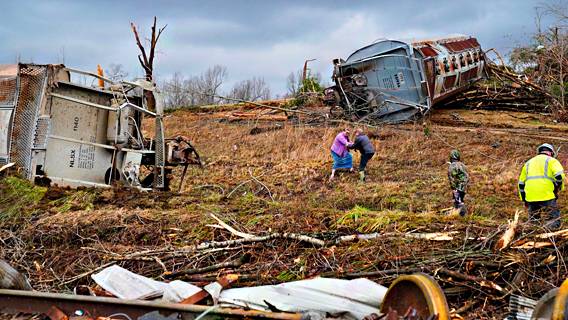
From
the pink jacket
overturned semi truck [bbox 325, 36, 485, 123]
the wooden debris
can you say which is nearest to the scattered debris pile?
overturned semi truck [bbox 325, 36, 485, 123]

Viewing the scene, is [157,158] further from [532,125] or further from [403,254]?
[532,125]

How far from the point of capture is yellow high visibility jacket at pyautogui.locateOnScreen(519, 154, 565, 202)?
26.4 feet

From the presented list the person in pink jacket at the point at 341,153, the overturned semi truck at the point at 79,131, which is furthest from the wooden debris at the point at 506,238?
the person in pink jacket at the point at 341,153

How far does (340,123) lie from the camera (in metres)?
20.3

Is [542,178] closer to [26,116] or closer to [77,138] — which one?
[77,138]

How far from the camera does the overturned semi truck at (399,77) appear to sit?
18859 mm

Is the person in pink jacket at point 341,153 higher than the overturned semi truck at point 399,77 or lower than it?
lower

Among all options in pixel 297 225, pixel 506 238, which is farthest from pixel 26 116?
pixel 506 238

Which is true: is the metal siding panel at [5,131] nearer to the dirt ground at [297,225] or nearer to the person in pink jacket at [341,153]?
the dirt ground at [297,225]

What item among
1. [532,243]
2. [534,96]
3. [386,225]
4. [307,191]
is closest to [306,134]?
[307,191]

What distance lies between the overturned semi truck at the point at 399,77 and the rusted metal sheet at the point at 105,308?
1555 cm

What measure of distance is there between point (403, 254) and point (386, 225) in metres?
1.11

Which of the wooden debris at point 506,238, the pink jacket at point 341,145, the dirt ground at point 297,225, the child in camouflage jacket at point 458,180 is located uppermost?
the pink jacket at point 341,145

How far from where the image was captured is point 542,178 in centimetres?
809
